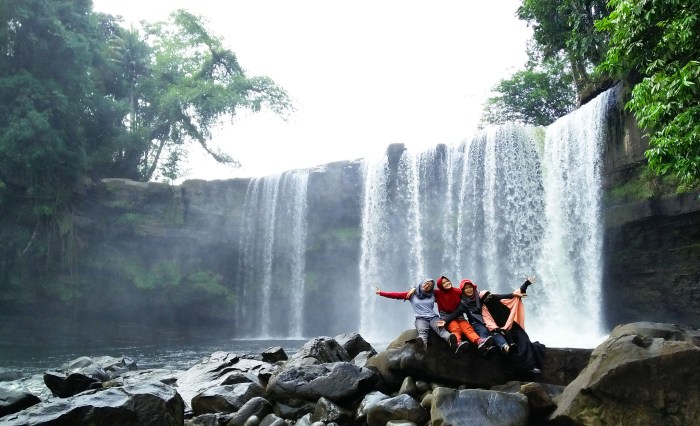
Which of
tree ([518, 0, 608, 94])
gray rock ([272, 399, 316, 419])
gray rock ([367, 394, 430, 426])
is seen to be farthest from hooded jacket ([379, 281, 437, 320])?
tree ([518, 0, 608, 94])

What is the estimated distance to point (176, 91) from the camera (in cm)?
3058

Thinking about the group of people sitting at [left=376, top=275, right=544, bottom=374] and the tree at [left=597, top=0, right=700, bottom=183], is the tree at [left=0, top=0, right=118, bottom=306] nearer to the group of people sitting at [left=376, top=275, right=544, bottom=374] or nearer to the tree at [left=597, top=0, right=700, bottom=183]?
the group of people sitting at [left=376, top=275, right=544, bottom=374]

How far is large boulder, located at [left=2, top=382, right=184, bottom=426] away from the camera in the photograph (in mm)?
5410

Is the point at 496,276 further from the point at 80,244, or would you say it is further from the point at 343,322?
the point at 80,244

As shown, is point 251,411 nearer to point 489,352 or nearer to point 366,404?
point 366,404

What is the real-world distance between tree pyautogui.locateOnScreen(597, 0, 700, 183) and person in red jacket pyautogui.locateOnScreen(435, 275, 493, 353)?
4734 mm

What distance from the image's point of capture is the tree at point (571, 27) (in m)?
19.0

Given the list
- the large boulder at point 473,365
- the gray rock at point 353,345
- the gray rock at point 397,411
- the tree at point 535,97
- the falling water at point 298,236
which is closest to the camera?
the gray rock at point 397,411

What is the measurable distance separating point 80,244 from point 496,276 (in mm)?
19431

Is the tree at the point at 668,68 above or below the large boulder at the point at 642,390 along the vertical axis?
above

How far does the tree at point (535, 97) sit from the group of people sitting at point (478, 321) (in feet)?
99.1

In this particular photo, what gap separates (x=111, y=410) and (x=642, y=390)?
→ 210 inches

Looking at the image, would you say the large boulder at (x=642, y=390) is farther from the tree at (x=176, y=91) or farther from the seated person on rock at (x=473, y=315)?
the tree at (x=176, y=91)

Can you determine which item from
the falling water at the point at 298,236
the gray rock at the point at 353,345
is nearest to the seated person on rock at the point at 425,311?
the gray rock at the point at 353,345
